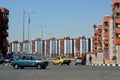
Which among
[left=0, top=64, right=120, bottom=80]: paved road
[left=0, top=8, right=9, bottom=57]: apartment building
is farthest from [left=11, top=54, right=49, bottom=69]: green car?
[left=0, top=8, right=9, bottom=57]: apartment building

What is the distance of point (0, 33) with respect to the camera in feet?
374

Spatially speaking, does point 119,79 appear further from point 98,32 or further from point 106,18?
point 98,32

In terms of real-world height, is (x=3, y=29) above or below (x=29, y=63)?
above

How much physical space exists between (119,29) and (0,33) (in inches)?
1673

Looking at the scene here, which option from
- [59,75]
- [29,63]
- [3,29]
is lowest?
[59,75]

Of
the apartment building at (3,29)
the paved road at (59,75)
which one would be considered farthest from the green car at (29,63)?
the apartment building at (3,29)

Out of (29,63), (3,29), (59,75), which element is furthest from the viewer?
(3,29)

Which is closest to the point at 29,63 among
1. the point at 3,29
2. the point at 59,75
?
the point at 59,75

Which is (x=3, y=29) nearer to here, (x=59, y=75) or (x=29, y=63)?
(x=29, y=63)

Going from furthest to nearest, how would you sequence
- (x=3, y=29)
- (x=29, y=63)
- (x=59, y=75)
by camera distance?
1. (x=3, y=29)
2. (x=29, y=63)
3. (x=59, y=75)

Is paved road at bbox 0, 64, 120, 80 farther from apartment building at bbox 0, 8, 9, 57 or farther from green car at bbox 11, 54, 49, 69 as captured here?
apartment building at bbox 0, 8, 9, 57

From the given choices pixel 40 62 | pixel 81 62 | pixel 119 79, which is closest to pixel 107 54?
pixel 81 62

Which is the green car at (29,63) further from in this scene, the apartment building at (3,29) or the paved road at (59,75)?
the apartment building at (3,29)

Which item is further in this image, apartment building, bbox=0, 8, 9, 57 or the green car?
apartment building, bbox=0, 8, 9, 57
